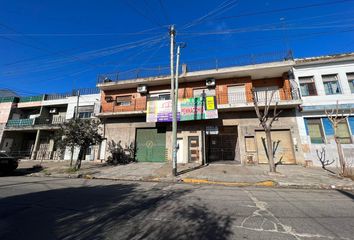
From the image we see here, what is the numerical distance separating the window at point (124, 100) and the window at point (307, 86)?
1542 centimetres

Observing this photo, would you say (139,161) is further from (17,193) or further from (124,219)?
(124,219)

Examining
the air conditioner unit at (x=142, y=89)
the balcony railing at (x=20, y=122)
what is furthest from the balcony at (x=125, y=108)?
the balcony railing at (x=20, y=122)

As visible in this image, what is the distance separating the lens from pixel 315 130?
1369 centimetres

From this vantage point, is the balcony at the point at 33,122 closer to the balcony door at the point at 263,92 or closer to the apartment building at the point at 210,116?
the apartment building at the point at 210,116

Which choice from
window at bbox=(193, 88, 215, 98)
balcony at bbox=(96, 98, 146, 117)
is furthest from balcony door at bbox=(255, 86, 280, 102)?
balcony at bbox=(96, 98, 146, 117)

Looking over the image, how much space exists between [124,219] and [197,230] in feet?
5.72

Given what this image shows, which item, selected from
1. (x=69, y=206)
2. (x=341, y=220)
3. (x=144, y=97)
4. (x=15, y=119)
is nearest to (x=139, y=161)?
(x=144, y=97)

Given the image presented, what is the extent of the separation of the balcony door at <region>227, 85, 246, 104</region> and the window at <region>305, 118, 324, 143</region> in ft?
17.0

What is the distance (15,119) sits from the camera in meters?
23.4

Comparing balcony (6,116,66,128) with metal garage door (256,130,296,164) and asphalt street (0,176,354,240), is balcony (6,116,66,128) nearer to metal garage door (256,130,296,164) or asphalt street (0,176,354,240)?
asphalt street (0,176,354,240)

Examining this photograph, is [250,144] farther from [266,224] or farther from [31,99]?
[31,99]

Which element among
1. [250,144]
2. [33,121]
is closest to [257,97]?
[250,144]

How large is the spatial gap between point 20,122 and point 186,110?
2174 centimetres

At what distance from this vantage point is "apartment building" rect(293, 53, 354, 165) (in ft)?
42.8
